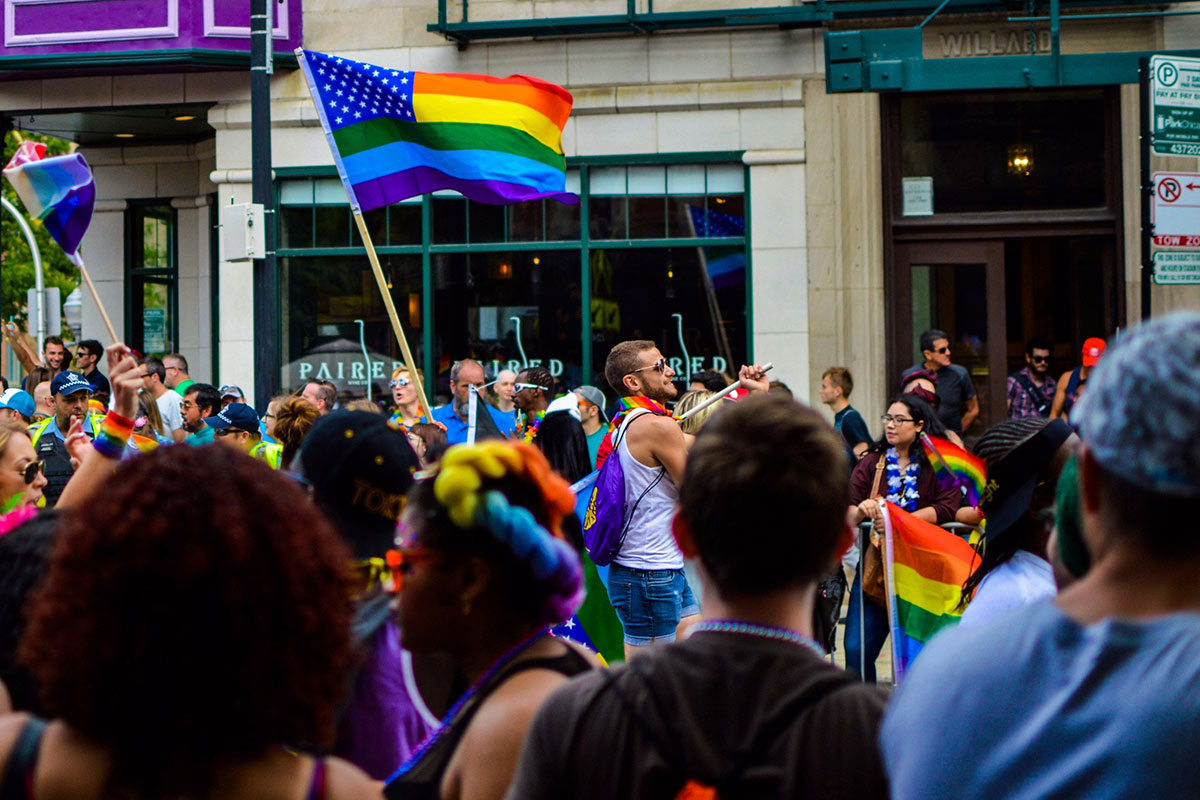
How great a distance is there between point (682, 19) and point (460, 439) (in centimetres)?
570

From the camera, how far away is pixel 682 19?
13.6 metres

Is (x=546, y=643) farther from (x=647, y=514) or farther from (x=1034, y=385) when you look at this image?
(x=1034, y=385)

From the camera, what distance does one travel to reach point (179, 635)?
1.96m

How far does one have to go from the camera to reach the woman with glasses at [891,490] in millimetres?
7480

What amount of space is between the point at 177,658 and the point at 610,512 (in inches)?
202

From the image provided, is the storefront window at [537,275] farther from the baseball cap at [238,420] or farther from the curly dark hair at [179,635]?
the curly dark hair at [179,635]

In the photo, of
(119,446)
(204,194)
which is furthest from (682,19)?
(119,446)

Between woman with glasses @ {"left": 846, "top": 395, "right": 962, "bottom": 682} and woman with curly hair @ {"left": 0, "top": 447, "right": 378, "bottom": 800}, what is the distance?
5.61 m

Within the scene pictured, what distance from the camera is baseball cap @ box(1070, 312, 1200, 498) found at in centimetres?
175

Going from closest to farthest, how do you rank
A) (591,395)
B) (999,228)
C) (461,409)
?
(461,409) < (591,395) < (999,228)

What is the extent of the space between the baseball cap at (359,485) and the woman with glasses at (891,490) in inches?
185

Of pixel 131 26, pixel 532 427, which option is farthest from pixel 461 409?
pixel 131 26

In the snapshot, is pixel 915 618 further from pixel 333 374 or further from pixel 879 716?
pixel 333 374

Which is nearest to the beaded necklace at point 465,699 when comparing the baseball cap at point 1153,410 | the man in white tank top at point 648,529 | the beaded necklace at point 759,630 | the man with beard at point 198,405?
the beaded necklace at point 759,630
